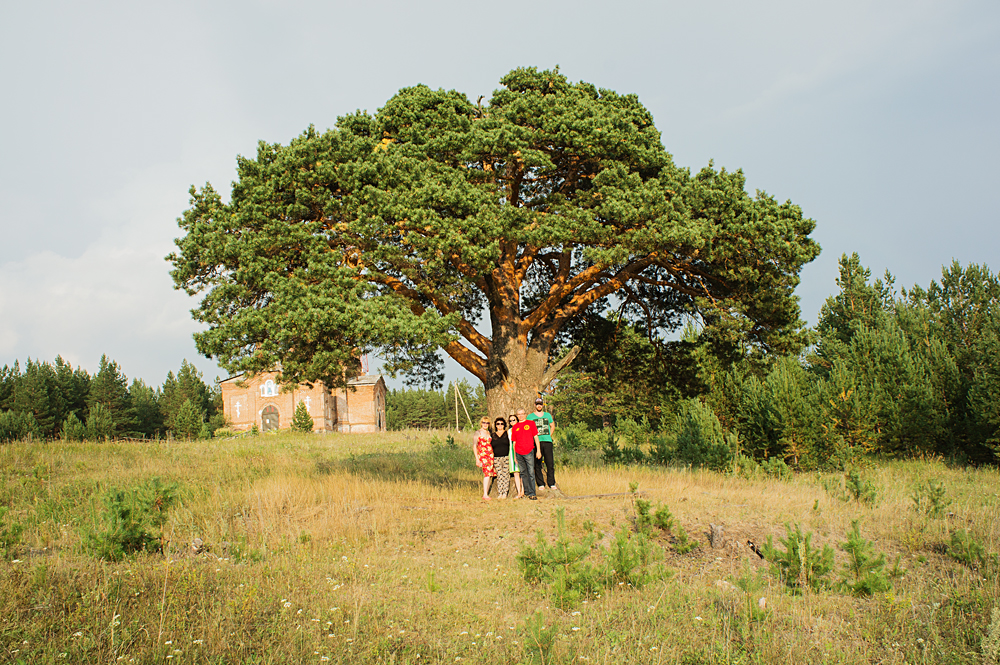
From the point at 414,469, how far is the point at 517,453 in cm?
515

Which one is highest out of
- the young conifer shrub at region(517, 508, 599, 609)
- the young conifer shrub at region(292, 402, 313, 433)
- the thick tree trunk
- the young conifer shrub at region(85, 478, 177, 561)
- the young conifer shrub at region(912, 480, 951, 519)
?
the thick tree trunk

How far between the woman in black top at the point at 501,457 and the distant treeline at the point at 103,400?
142 ft

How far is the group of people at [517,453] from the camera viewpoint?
34.8 ft

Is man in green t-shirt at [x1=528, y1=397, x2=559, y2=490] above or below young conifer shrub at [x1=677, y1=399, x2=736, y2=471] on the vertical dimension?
above

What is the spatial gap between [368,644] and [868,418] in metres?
17.1

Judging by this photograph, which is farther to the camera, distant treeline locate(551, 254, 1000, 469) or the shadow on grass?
distant treeline locate(551, 254, 1000, 469)

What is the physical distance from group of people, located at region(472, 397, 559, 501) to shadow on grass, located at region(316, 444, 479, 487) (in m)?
1.79

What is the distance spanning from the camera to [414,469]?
15.0m

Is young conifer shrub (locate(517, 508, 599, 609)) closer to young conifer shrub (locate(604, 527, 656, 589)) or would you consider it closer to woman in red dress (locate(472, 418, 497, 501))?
young conifer shrub (locate(604, 527, 656, 589))

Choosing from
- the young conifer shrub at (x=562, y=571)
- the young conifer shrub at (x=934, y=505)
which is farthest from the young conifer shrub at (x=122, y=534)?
the young conifer shrub at (x=934, y=505)

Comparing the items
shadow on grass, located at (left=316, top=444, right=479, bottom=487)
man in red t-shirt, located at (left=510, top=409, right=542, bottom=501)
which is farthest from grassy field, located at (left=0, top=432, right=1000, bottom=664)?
shadow on grass, located at (left=316, top=444, right=479, bottom=487)

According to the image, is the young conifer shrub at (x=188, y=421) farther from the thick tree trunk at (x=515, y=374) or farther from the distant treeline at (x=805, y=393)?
the thick tree trunk at (x=515, y=374)

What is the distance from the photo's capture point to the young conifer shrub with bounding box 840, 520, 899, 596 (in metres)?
5.41

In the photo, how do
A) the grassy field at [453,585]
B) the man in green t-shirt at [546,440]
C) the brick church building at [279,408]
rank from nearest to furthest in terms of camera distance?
the grassy field at [453,585]
the man in green t-shirt at [546,440]
the brick church building at [279,408]
